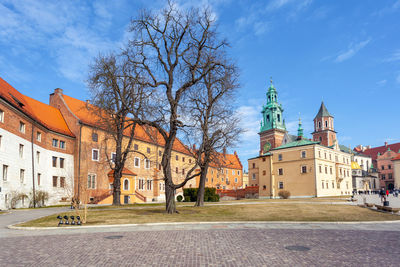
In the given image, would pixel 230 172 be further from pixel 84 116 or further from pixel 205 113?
pixel 205 113

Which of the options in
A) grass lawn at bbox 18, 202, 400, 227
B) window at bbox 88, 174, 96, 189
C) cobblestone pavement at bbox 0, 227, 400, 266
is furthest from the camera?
window at bbox 88, 174, 96, 189

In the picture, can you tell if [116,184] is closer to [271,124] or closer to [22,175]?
[22,175]

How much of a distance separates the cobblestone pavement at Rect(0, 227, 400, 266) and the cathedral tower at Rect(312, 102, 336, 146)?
93.7 m

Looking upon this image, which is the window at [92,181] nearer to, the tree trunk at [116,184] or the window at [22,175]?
the window at [22,175]

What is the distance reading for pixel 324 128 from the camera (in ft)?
333

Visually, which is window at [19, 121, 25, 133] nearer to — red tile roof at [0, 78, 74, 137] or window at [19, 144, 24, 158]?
window at [19, 144, 24, 158]

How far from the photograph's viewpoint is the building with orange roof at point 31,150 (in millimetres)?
28516

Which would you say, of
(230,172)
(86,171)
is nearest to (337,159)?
(230,172)

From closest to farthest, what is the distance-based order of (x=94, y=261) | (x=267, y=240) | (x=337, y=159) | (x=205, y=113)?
1. (x=94, y=261)
2. (x=267, y=240)
3. (x=205, y=113)
4. (x=337, y=159)

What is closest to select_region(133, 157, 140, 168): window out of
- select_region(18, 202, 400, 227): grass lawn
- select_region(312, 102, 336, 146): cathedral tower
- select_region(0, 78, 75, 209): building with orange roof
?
select_region(0, 78, 75, 209): building with orange roof

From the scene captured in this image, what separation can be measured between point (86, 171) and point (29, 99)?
1231 cm

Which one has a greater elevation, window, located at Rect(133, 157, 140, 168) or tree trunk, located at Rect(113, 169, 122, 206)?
window, located at Rect(133, 157, 140, 168)

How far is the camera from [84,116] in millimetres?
44844

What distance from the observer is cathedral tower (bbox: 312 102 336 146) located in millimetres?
99938
